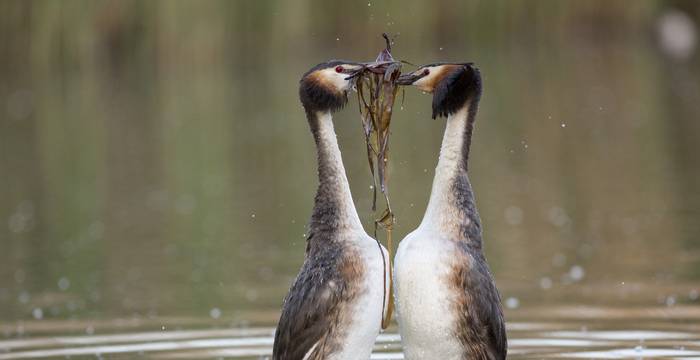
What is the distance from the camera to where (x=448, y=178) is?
780 cm

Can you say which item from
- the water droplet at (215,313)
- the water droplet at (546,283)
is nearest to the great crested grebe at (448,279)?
the water droplet at (215,313)

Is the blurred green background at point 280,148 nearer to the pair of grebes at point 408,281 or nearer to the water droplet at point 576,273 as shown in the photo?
the water droplet at point 576,273

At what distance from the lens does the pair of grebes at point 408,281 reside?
7508 millimetres

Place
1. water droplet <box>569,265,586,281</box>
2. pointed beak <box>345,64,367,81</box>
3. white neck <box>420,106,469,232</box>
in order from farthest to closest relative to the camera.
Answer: water droplet <box>569,265,586,281</box>, pointed beak <box>345,64,367,81</box>, white neck <box>420,106,469,232</box>

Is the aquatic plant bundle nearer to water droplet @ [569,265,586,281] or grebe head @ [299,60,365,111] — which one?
grebe head @ [299,60,365,111]

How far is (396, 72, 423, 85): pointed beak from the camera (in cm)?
785

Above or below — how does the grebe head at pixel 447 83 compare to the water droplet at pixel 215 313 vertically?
above

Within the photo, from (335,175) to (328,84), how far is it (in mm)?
445

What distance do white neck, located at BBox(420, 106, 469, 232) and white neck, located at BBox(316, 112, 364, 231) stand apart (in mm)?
350

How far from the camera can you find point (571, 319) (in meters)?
10.3

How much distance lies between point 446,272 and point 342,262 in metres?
0.48

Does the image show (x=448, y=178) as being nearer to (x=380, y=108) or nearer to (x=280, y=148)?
(x=380, y=108)

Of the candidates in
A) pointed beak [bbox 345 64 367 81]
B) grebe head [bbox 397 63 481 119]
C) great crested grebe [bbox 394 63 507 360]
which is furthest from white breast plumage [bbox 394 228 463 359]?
pointed beak [bbox 345 64 367 81]

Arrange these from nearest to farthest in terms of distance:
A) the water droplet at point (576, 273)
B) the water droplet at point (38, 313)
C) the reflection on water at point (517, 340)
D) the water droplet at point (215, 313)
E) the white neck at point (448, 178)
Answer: the white neck at point (448, 178) < the reflection on water at point (517, 340) < the water droplet at point (215, 313) < the water droplet at point (38, 313) < the water droplet at point (576, 273)
